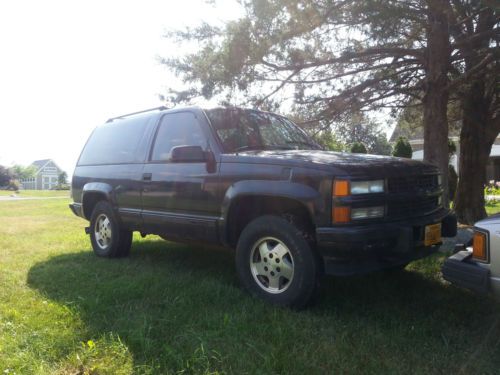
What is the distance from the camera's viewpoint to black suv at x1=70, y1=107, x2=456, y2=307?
3562 mm

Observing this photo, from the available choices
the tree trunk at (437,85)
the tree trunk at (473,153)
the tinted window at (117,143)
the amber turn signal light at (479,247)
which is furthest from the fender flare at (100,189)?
the tree trunk at (473,153)

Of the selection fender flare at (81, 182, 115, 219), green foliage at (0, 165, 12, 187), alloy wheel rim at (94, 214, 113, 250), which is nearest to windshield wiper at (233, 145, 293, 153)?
fender flare at (81, 182, 115, 219)

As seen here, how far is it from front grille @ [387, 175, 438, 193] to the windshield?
55.7 inches

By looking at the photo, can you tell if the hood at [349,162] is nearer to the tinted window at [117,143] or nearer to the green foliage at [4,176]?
the tinted window at [117,143]

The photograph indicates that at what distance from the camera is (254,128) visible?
4996 mm

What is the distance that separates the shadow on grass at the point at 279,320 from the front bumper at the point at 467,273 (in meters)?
0.41

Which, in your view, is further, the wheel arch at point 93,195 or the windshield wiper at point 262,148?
the wheel arch at point 93,195

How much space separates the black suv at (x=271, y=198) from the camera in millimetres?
3562


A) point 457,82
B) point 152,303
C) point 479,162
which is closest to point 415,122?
point 479,162

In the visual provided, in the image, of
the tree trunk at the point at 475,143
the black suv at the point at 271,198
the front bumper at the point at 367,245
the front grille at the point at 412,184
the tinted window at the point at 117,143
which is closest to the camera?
the front bumper at the point at 367,245

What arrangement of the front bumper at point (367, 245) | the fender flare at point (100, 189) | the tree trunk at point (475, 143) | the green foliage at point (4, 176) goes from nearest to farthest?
the front bumper at point (367, 245), the fender flare at point (100, 189), the tree trunk at point (475, 143), the green foliage at point (4, 176)

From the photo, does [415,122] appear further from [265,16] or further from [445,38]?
[265,16]

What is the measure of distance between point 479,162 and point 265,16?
584 centimetres

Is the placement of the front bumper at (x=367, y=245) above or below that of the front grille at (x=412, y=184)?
below
